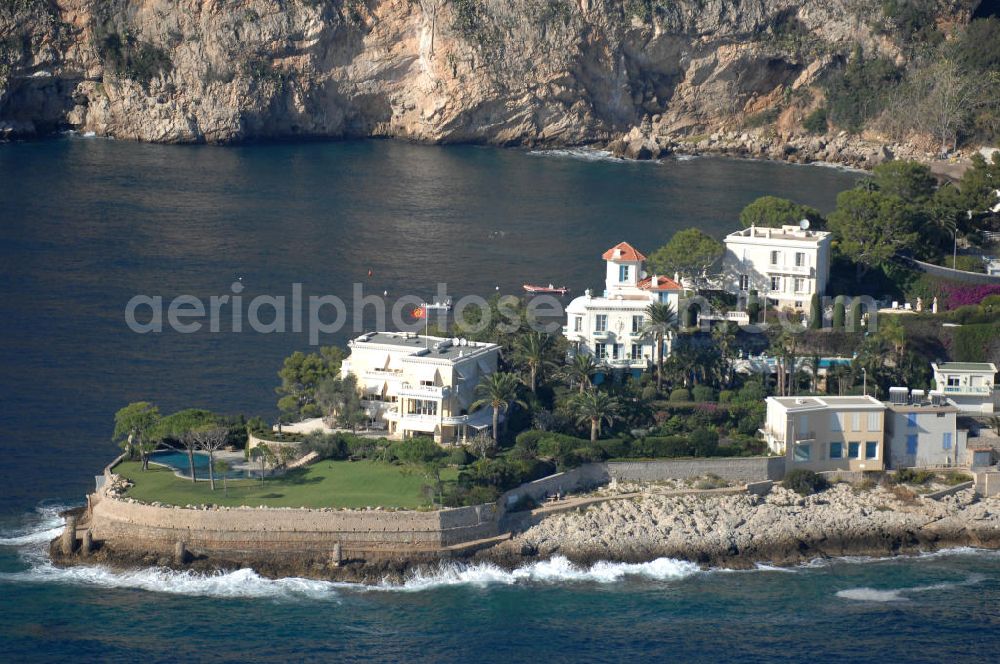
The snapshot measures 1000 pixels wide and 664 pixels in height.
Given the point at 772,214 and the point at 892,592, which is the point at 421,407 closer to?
the point at 892,592

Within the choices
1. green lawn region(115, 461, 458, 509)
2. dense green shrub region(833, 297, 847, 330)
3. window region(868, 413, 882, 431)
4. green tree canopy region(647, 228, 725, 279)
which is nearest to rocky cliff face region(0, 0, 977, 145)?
green tree canopy region(647, 228, 725, 279)

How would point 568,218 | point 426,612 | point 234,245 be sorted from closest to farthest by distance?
point 426,612, point 234,245, point 568,218

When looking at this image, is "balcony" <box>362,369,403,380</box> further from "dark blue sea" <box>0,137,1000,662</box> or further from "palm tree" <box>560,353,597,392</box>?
"palm tree" <box>560,353,597,392</box>

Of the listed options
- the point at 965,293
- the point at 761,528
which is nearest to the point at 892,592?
the point at 761,528

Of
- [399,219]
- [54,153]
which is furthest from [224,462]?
[54,153]

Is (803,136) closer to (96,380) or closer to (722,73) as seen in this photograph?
(722,73)
